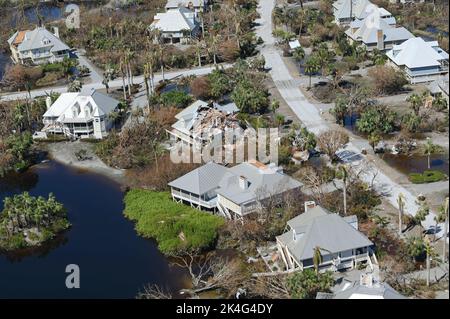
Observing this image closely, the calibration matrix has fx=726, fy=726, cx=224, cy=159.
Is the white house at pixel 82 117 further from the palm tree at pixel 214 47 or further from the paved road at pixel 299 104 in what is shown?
the palm tree at pixel 214 47

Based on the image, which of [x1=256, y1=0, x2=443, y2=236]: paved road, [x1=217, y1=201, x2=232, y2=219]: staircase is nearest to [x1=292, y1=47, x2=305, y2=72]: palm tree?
[x1=256, y1=0, x2=443, y2=236]: paved road

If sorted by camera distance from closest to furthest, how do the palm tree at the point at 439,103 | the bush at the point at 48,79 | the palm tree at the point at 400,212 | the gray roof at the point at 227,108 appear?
the palm tree at the point at 400,212
the palm tree at the point at 439,103
the gray roof at the point at 227,108
the bush at the point at 48,79

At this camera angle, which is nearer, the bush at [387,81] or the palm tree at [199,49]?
the bush at [387,81]

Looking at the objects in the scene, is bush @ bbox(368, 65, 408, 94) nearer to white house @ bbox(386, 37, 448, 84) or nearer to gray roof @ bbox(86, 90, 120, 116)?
white house @ bbox(386, 37, 448, 84)

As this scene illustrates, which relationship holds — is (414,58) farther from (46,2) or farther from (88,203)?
(46,2)

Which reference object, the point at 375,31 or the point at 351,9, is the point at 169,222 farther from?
the point at 351,9

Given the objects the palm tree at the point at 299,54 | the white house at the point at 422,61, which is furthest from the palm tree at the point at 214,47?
the white house at the point at 422,61
